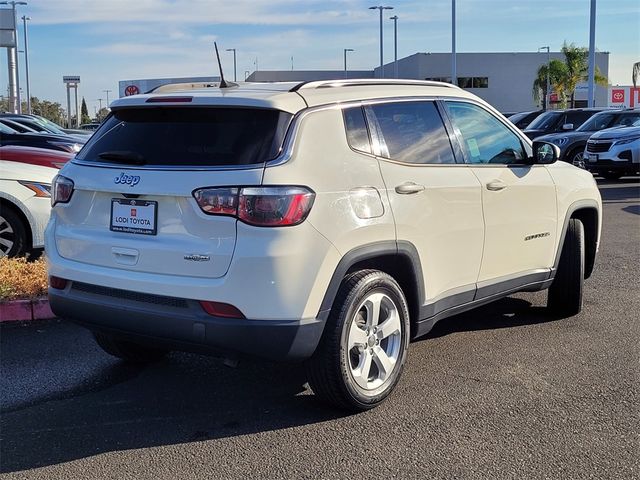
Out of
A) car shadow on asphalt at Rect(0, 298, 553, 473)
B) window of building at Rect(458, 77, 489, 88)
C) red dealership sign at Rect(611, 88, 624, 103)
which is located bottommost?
car shadow on asphalt at Rect(0, 298, 553, 473)

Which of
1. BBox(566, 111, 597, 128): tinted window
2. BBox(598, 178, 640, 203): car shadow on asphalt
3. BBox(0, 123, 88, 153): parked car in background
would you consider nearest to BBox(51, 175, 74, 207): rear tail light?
BBox(0, 123, 88, 153): parked car in background

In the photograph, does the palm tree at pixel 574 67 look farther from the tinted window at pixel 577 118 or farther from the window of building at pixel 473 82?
the tinted window at pixel 577 118

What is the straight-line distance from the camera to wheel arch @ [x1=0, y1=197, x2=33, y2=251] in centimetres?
719

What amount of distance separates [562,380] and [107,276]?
2.83 m

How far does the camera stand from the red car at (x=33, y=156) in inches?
311

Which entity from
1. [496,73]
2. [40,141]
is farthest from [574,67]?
[40,141]

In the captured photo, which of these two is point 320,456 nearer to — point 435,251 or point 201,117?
point 435,251

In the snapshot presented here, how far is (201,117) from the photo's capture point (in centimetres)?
388

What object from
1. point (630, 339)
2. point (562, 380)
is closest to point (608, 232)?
point (630, 339)

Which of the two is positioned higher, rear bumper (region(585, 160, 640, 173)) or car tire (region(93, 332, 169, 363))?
rear bumper (region(585, 160, 640, 173))

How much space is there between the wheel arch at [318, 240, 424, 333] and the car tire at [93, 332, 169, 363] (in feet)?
5.04

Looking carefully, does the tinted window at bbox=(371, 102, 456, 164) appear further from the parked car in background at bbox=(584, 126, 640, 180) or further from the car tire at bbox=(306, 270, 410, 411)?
the parked car in background at bbox=(584, 126, 640, 180)

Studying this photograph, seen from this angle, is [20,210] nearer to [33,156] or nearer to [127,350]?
[33,156]

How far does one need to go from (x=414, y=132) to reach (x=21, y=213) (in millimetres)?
4552
